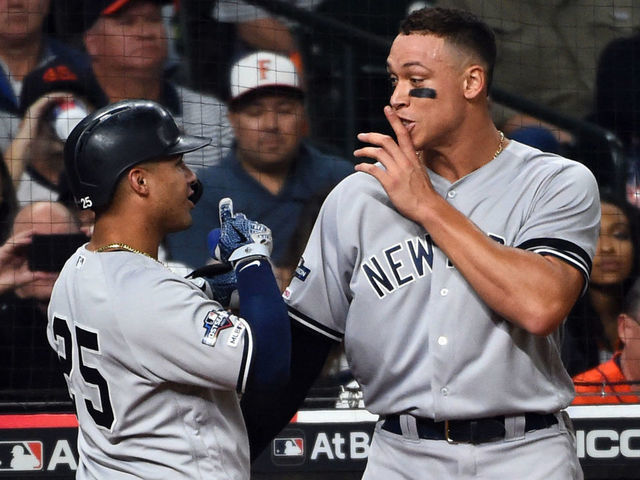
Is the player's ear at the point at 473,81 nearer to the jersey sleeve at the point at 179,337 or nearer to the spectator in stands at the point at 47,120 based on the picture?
the jersey sleeve at the point at 179,337

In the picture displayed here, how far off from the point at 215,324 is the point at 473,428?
0.55m

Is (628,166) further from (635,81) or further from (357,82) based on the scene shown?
(357,82)

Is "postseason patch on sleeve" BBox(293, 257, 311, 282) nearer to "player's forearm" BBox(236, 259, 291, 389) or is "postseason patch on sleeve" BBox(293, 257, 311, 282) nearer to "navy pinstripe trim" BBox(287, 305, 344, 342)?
"navy pinstripe trim" BBox(287, 305, 344, 342)

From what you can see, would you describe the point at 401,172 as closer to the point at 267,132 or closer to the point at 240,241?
the point at 240,241

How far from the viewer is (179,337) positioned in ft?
6.71

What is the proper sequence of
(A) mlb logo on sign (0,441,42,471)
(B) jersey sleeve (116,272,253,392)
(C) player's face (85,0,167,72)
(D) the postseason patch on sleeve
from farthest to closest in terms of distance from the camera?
(C) player's face (85,0,167,72), (A) mlb logo on sign (0,441,42,471), (D) the postseason patch on sleeve, (B) jersey sleeve (116,272,253,392)

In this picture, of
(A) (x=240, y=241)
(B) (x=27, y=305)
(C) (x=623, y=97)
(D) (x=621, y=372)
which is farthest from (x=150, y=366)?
(C) (x=623, y=97)

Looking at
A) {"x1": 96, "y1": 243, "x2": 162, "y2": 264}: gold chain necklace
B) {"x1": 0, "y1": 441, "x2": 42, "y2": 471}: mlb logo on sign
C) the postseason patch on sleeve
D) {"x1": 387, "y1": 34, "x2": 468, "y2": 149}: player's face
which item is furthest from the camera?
{"x1": 0, "y1": 441, "x2": 42, "y2": 471}: mlb logo on sign

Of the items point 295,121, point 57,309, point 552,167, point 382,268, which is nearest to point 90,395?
point 57,309

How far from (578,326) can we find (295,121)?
1.39 m

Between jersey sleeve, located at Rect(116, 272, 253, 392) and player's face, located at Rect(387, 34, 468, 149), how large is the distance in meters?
0.58

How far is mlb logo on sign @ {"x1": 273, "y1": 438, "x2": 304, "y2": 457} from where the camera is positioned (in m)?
4.27

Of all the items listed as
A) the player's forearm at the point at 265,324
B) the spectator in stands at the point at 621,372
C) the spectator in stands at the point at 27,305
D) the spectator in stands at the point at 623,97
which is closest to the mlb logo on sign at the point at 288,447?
the spectator in stands at the point at 27,305

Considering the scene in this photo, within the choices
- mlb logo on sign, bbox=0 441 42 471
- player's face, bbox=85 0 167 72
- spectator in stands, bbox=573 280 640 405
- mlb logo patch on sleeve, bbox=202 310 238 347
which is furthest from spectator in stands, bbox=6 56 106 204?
mlb logo patch on sleeve, bbox=202 310 238 347
